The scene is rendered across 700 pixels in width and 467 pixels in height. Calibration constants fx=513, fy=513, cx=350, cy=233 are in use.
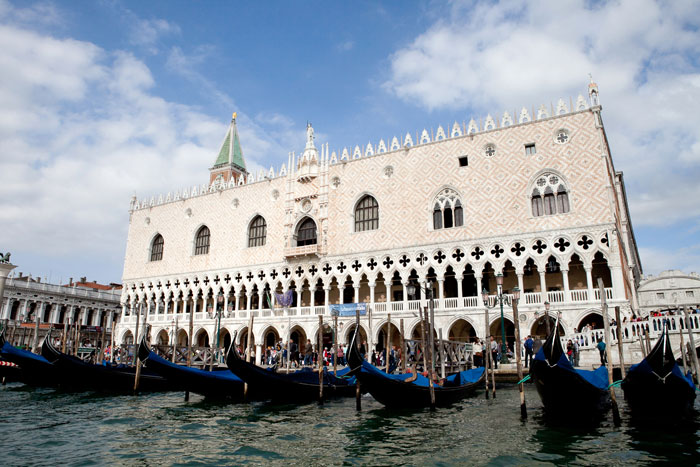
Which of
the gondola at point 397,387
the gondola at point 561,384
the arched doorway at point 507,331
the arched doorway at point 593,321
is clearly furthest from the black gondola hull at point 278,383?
the arched doorway at point 593,321

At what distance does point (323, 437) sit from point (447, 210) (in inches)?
457

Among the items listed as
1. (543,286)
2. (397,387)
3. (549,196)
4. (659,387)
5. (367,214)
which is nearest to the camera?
(659,387)

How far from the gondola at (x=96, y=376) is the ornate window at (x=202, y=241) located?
10.6 m

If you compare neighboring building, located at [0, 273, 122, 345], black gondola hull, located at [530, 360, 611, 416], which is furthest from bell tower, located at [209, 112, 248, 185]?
black gondola hull, located at [530, 360, 611, 416]

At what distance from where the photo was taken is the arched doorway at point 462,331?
53.8ft

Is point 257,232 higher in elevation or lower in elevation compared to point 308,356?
higher

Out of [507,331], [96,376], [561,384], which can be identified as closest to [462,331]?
[507,331]

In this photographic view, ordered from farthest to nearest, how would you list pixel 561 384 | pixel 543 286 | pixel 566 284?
pixel 543 286
pixel 566 284
pixel 561 384

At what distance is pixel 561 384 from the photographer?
254 inches

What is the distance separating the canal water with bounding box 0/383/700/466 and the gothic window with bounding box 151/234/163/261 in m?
15.2

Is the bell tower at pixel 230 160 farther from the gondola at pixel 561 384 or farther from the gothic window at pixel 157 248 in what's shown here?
the gondola at pixel 561 384

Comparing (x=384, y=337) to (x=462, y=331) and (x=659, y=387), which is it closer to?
(x=462, y=331)

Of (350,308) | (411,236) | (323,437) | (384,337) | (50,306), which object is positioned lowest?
(323,437)

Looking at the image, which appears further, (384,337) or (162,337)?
(162,337)
